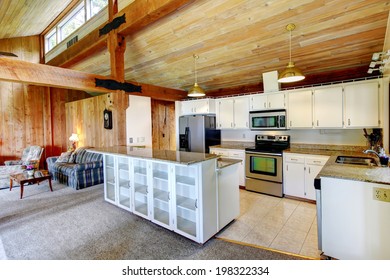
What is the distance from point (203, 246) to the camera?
7.66 feet

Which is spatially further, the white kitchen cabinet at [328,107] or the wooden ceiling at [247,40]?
the white kitchen cabinet at [328,107]

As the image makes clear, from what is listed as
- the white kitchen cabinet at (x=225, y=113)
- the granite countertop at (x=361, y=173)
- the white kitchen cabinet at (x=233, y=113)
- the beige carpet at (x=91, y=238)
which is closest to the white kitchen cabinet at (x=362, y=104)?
the granite countertop at (x=361, y=173)

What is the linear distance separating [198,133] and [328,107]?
277cm

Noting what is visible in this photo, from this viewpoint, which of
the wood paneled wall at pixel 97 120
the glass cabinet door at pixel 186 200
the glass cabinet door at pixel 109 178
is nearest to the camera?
the glass cabinet door at pixel 186 200

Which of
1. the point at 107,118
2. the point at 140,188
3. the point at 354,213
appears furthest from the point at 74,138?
the point at 354,213

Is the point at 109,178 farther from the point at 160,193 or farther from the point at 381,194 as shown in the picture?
the point at 381,194

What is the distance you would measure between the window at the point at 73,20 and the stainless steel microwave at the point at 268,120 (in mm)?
4097

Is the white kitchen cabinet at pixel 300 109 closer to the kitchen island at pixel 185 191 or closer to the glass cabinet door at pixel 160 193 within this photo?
the kitchen island at pixel 185 191

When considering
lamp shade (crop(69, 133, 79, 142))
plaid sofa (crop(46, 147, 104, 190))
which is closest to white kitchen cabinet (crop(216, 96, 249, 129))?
A: plaid sofa (crop(46, 147, 104, 190))

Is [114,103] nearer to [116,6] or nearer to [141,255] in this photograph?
[116,6]

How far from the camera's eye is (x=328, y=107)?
3627 mm

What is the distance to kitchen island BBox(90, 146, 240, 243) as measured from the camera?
7.70ft

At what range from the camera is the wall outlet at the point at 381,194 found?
1698 mm
